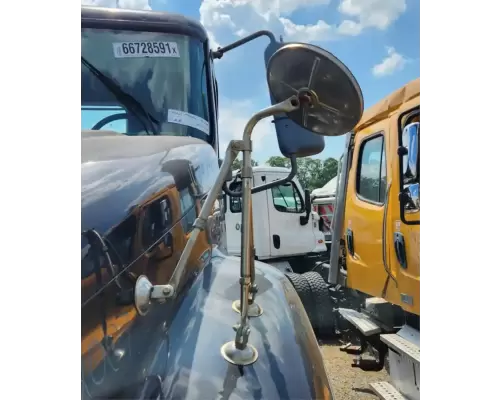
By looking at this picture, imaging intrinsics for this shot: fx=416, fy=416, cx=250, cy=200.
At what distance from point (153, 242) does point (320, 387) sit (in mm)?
458

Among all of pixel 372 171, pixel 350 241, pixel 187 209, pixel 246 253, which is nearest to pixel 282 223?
pixel 350 241

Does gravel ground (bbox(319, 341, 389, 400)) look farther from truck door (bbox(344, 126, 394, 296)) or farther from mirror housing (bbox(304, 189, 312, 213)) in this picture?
mirror housing (bbox(304, 189, 312, 213))

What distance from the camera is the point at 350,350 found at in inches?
101

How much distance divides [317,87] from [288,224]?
406 centimetres

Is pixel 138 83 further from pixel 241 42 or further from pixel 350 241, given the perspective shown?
pixel 350 241

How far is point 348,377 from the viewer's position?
216 centimetres

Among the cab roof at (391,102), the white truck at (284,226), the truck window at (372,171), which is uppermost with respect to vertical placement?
the cab roof at (391,102)

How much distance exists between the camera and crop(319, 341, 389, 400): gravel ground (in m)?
1.86

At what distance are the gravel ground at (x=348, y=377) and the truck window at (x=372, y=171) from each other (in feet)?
3.02

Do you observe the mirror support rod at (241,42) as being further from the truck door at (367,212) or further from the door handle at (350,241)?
the door handle at (350,241)

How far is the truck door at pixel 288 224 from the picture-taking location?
479cm

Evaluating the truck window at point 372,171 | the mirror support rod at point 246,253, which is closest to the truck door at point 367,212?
the truck window at point 372,171

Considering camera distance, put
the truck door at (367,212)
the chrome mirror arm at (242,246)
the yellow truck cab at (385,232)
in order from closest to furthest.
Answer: the chrome mirror arm at (242,246), the yellow truck cab at (385,232), the truck door at (367,212)
